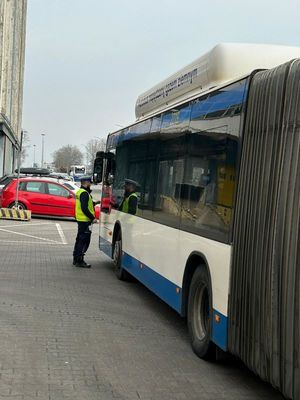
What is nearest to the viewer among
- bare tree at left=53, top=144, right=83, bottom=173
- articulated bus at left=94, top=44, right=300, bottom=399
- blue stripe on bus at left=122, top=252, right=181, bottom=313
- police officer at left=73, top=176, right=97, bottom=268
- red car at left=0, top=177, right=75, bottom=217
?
articulated bus at left=94, top=44, right=300, bottom=399

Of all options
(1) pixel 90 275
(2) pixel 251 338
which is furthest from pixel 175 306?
(1) pixel 90 275

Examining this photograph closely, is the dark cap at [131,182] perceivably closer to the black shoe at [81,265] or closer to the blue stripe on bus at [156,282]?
the blue stripe on bus at [156,282]

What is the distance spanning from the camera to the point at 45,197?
21.9 meters

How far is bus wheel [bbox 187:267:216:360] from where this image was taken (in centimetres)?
540

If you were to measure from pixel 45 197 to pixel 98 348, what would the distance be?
16623 mm

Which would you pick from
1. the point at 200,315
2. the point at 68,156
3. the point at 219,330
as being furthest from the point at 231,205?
the point at 68,156

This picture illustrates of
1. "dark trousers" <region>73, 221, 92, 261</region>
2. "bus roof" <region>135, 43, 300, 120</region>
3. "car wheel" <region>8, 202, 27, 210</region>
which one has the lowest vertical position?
"car wheel" <region>8, 202, 27, 210</region>

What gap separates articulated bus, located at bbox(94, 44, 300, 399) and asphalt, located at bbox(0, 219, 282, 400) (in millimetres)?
396

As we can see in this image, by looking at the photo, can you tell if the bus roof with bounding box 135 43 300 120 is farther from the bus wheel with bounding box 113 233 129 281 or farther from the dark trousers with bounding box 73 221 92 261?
the dark trousers with bounding box 73 221 92 261

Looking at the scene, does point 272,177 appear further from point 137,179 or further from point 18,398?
point 137,179

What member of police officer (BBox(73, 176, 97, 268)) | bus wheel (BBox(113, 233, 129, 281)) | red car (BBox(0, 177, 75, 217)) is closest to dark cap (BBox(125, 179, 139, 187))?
bus wheel (BBox(113, 233, 129, 281))

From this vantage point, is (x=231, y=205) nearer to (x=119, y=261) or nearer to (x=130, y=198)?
(x=130, y=198)

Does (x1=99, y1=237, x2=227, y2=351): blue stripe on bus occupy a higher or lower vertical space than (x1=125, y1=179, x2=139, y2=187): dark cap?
lower

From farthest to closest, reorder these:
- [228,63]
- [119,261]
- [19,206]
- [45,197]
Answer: [45,197] < [19,206] < [119,261] < [228,63]
